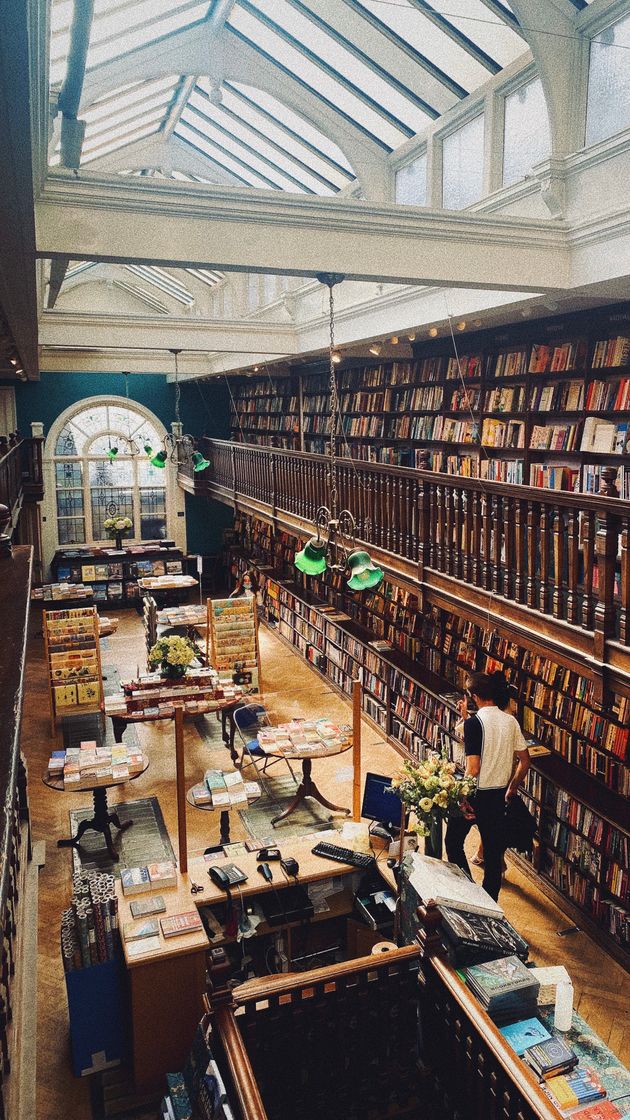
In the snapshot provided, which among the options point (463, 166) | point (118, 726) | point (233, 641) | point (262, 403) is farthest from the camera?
point (262, 403)

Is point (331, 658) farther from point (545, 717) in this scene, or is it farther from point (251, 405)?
point (251, 405)

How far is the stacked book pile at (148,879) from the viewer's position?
475 centimetres

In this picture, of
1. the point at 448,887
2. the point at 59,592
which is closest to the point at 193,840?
the point at 448,887

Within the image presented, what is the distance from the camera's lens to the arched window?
1634 centimetres

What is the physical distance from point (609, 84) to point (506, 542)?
2943mm

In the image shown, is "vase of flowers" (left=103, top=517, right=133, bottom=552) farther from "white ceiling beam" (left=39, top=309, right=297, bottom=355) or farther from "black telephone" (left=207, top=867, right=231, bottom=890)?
"black telephone" (left=207, top=867, right=231, bottom=890)

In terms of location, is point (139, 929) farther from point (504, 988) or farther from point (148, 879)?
point (504, 988)

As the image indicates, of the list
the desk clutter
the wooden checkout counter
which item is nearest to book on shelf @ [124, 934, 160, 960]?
the wooden checkout counter

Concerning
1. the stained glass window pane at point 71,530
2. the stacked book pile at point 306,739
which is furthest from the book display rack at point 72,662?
the stained glass window pane at point 71,530

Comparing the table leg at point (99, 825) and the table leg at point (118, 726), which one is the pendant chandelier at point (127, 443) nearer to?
the table leg at point (118, 726)

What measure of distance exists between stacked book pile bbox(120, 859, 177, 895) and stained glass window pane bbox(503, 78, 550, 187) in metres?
5.35

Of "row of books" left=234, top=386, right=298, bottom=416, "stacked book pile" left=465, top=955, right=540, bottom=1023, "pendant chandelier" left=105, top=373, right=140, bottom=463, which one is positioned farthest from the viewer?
"pendant chandelier" left=105, top=373, right=140, bottom=463

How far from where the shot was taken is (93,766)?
6805 millimetres

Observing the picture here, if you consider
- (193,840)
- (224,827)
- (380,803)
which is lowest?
(193,840)
